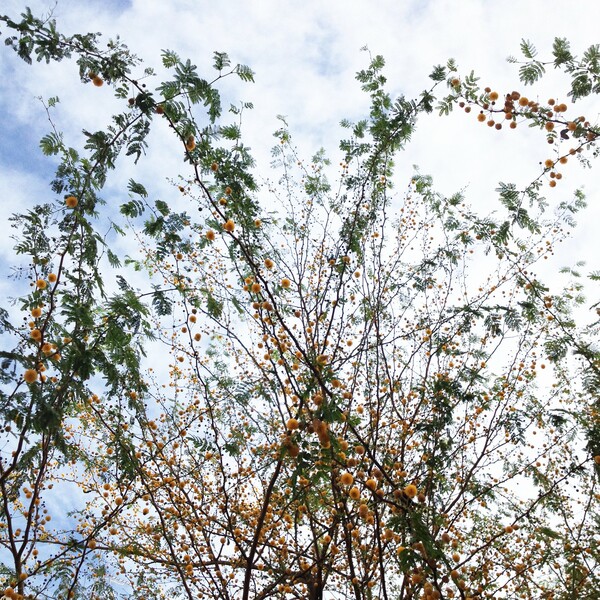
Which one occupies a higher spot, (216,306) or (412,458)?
(216,306)

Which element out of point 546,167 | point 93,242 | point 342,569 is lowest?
point 342,569

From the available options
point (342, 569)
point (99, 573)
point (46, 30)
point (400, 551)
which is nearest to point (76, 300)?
point (46, 30)

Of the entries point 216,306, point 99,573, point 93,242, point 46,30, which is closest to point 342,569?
point 99,573

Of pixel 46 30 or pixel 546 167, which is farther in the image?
pixel 546 167

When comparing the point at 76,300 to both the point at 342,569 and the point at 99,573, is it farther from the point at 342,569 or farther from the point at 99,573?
the point at 342,569

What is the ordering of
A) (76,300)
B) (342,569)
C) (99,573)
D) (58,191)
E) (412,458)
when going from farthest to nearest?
(342,569) → (412,458) → (99,573) → (58,191) → (76,300)

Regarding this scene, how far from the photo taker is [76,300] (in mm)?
2967

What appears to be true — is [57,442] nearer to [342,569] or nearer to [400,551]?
[400,551]

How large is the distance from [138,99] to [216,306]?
5.73 ft

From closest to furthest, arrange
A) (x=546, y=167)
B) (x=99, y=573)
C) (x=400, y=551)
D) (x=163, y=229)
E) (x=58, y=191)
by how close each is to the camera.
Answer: (x=400, y=551) < (x=58, y=191) < (x=546, y=167) < (x=163, y=229) < (x=99, y=573)

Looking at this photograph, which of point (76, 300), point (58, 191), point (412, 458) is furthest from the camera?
point (412, 458)

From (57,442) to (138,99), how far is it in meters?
2.21

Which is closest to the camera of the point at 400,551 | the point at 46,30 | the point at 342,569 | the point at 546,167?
the point at 400,551

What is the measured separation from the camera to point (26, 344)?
2.75 metres
